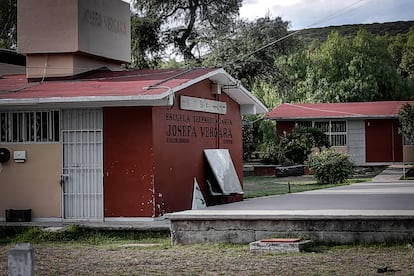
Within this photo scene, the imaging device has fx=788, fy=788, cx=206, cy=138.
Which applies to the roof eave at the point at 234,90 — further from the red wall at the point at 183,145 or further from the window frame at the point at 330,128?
the window frame at the point at 330,128

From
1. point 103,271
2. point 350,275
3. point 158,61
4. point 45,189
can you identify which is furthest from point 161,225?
point 158,61

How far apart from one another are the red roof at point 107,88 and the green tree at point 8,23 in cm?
2445

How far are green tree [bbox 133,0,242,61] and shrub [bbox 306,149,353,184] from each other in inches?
683

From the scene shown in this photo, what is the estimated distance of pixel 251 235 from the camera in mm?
12688

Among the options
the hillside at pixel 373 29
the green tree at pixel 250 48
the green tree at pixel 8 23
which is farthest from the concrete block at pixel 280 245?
the hillside at pixel 373 29

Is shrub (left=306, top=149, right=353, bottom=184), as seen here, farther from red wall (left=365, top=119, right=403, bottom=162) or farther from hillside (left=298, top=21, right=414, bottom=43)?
hillside (left=298, top=21, right=414, bottom=43)

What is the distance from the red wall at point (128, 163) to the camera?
15.0 metres

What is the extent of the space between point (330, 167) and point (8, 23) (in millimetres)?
23066

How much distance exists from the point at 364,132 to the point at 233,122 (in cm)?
1807

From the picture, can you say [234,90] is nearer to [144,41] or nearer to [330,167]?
[330,167]

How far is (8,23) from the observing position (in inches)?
1654

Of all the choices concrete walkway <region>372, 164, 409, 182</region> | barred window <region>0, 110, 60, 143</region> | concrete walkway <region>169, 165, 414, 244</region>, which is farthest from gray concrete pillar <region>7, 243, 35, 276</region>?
concrete walkway <region>372, 164, 409, 182</region>

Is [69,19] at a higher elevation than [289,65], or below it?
below

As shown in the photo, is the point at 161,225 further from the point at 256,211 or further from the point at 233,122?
the point at 233,122
